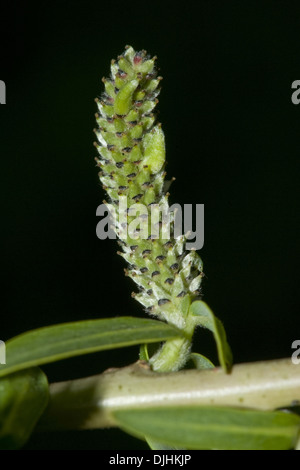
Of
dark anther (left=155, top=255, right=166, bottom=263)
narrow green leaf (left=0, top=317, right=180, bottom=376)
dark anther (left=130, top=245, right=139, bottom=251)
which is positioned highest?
dark anther (left=130, top=245, right=139, bottom=251)

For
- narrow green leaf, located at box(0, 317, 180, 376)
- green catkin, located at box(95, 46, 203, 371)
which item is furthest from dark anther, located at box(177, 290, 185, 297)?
narrow green leaf, located at box(0, 317, 180, 376)

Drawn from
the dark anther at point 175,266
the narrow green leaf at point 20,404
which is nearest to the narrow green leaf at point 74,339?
the narrow green leaf at point 20,404

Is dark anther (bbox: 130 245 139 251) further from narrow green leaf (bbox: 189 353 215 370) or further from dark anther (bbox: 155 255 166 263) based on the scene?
narrow green leaf (bbox: 189 353 215 370)

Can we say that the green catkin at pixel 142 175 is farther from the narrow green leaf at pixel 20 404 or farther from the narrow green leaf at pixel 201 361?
the narrow green leaf at pixel 20 404

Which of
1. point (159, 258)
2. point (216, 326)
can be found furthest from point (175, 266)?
point (216, 326)

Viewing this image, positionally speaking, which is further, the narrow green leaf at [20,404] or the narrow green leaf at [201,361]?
the narrow green leaf at [201,361]

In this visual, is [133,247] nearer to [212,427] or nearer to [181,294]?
[181,294]
